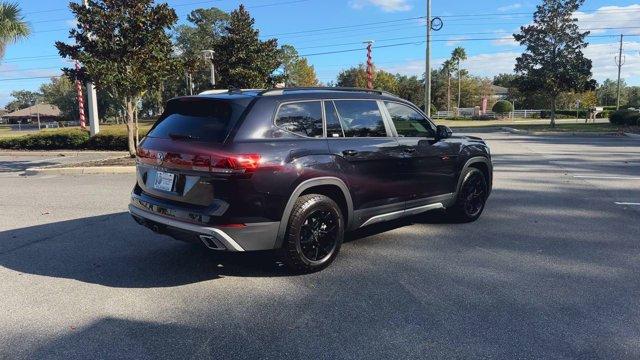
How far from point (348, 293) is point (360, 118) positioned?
6.47 ft

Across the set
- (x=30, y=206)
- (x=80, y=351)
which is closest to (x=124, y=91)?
(x=30, y=206)

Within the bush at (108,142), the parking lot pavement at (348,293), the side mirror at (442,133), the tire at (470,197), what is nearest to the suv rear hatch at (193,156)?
the parking lot pavement at (348,293)

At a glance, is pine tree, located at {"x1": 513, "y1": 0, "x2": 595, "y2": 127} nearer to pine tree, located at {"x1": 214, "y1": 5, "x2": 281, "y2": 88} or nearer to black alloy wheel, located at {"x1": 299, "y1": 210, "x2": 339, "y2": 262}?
pine tree, located at {"x1": 214, "y1": 5, "x2": 281, "y2": 88}

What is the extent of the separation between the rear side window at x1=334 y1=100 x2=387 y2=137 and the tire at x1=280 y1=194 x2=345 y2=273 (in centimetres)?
87

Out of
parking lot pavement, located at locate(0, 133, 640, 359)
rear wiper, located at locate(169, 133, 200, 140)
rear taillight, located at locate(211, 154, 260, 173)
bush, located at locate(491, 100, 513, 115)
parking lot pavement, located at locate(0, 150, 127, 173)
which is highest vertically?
bush, located at locate(491, 100, 513, 115)

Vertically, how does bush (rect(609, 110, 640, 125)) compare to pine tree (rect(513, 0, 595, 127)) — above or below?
below

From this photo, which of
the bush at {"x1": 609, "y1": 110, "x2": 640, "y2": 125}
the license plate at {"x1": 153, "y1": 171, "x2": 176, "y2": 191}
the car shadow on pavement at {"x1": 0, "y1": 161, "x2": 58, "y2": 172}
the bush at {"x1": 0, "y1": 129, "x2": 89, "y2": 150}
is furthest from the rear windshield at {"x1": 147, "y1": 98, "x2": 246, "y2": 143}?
the bush at {"x1": 609, "y1": 110, "x2": 640, "y2": 125}

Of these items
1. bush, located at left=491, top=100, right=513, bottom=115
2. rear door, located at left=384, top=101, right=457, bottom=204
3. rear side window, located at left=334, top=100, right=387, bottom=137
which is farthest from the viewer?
bush, located at left=491, top=100, right=513, bottom=115

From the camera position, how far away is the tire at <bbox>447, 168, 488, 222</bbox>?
22.2ft

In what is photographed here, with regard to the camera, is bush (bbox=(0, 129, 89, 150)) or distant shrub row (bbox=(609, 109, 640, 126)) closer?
bush (bbox=(0, 129, 89, 150))

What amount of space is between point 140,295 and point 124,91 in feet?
36.6

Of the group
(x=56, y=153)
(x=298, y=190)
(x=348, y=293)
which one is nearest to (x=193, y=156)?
(x=298, y=190)

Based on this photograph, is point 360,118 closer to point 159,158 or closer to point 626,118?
point 159,158

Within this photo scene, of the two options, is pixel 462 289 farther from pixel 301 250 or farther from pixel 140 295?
pixel 140 295
